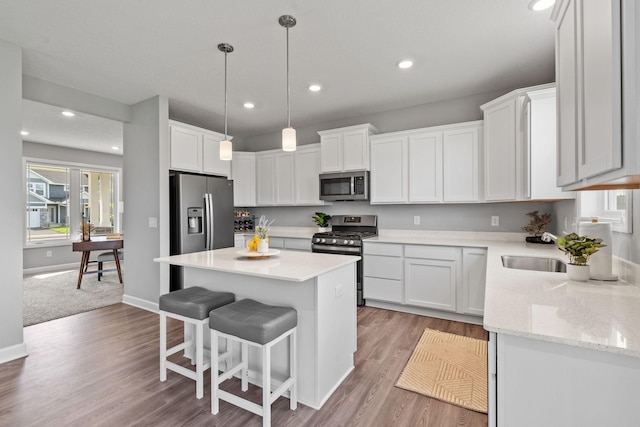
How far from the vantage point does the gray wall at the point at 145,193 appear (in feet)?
12.1

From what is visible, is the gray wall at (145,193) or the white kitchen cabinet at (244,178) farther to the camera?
the white kitchen cabinet at (244,178)

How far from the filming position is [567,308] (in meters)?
1.19

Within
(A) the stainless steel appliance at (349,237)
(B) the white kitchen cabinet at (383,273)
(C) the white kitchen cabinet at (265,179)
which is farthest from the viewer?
(C) the white kitchen cabinet at (265,179)

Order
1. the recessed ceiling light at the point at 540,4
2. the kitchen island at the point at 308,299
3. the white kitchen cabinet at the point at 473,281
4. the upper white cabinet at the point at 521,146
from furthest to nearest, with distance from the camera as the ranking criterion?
the white kitchen cabinet at the point at 473,281 < the upper white cabinet at the point at 521,146 < the recessed ceiling light at the point at 540,4 < the kitchen island at the point at 308,299

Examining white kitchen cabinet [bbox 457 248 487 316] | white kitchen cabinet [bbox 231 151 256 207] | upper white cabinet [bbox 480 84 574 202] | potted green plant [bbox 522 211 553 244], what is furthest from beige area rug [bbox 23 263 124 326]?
potted green plant [bbox 522 211 553 244]

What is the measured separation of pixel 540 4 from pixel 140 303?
5.01 metres

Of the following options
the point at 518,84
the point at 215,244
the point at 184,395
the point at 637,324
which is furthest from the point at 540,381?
the point at 215,244

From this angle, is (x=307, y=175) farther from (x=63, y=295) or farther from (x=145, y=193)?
(x=63, y=295)

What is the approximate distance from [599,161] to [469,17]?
1774mm

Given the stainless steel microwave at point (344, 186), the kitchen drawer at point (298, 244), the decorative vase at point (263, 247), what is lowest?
the kitchen drawer at point (298, 244)

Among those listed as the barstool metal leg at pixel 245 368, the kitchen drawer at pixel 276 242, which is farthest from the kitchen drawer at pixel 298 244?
the barstool metal leg at pixel 245 368

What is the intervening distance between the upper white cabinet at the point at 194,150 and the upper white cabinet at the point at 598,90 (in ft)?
12.6

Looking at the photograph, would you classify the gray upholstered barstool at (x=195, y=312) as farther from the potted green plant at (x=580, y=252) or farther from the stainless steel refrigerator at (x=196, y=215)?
the potted green plant at (x=580, y=252)

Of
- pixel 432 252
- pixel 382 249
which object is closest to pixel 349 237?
pixel 382 249
